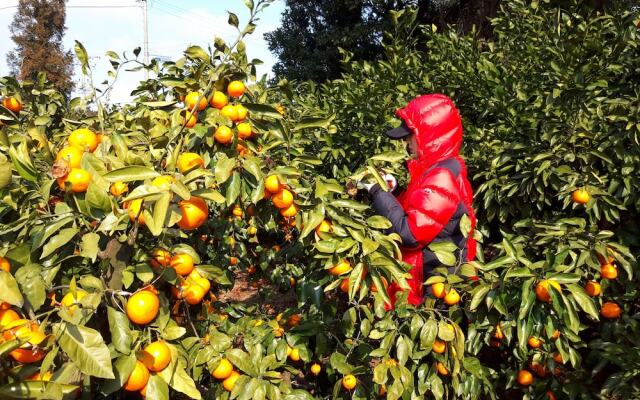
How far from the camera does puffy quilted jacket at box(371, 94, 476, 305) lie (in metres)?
1.61

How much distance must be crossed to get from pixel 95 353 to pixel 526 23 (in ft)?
13.2

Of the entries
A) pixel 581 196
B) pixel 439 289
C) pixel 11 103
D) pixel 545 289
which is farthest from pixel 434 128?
pixel 11 103

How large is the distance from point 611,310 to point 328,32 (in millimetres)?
9234

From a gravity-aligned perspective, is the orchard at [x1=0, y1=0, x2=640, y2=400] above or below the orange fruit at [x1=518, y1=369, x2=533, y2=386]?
above

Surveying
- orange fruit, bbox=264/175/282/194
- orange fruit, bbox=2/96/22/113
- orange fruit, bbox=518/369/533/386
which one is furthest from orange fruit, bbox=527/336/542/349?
orange fruit, bbox=2/96/22/113

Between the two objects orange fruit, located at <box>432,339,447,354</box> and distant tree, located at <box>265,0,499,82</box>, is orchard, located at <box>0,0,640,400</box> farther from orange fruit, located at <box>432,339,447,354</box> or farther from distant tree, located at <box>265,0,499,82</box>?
distant tree, located at <box>265,0,499,82</box>

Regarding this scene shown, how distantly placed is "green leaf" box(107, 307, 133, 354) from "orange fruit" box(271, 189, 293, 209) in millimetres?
507

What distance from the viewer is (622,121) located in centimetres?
222

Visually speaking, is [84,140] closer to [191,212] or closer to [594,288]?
[191,212]

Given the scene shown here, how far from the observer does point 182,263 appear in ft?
3.67

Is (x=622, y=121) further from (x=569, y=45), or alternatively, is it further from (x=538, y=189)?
(x=569, y=45)

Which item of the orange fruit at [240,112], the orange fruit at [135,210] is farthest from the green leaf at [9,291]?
the orange fruit at [240,112]

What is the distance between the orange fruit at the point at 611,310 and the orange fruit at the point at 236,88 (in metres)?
2.05

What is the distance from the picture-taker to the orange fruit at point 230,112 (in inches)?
47.4
